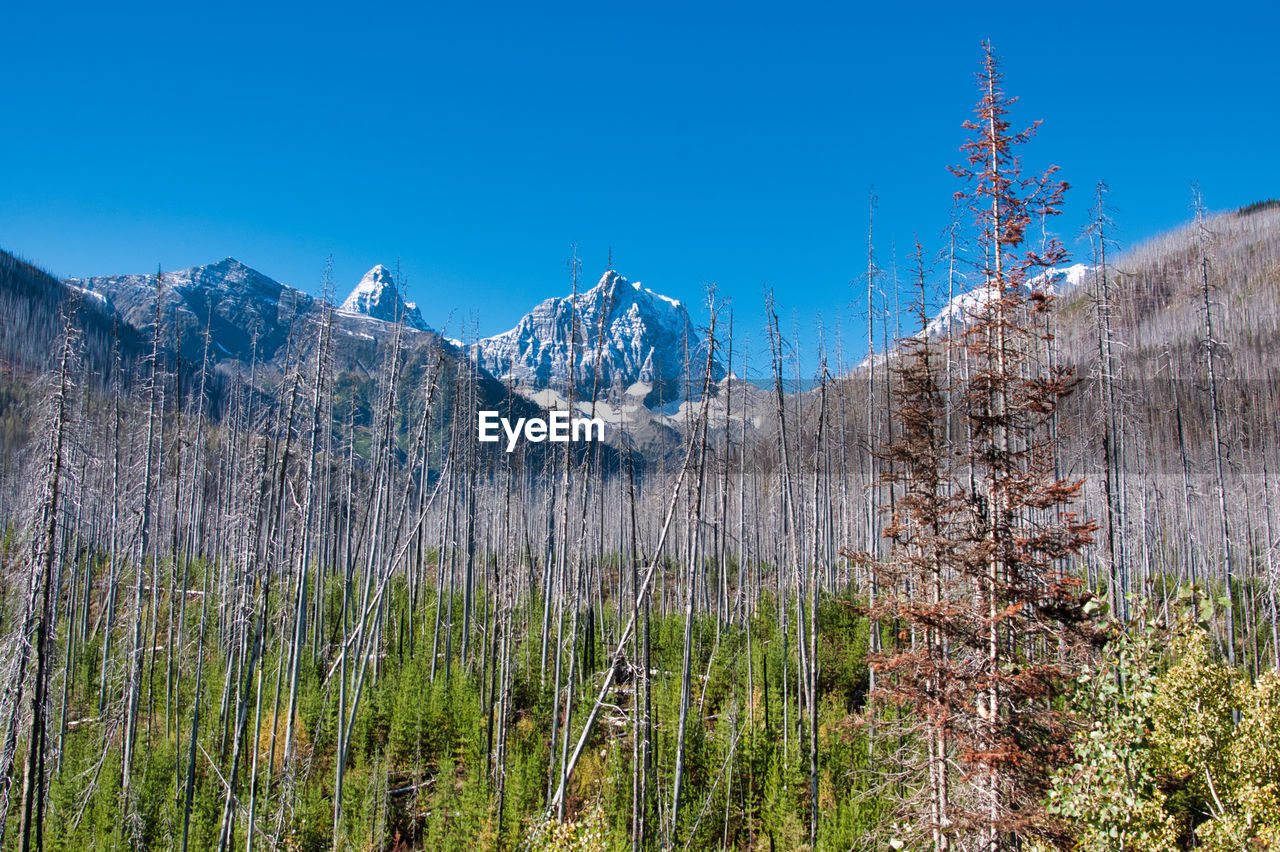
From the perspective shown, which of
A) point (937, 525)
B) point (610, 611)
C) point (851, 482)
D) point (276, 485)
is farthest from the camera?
point (851, 482)

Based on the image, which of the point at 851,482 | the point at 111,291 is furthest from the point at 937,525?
the point at 111,291

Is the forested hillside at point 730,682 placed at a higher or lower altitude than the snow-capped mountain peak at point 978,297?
lower

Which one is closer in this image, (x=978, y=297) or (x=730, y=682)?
(x=978, y=297)

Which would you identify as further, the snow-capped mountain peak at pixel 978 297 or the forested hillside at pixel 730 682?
the snow-capped mountain peak at pixel 978 297

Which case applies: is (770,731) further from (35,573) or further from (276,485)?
(35,573)

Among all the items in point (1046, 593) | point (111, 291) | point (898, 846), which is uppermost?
point (111, 291)

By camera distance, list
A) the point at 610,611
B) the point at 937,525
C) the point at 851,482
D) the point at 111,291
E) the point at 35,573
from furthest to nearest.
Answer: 1. the point at 111,291
2. the point at 851,482
3. the point at 610,611
4. the point at 937,525
5. the point at 35,573

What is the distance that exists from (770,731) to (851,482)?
2865 cm

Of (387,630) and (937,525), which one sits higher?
(937,525)

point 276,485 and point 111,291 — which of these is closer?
point 276,485

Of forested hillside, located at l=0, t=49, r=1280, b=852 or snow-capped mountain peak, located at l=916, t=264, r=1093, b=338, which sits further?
snow-capped mountain peak, located at l=916, t=264, r=1093, b=338

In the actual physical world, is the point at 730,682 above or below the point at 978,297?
below

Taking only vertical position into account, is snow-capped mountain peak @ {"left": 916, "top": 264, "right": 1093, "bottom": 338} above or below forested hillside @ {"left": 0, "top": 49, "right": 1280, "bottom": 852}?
above

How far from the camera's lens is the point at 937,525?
9.69 metres
